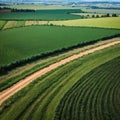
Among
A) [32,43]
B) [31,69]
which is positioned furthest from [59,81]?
[32,43]

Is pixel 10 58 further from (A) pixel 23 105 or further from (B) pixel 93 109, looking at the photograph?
(B) pixel 93 109

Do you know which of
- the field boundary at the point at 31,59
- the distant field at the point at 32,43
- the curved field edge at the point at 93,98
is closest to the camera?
the curved field edge at the point at 93,98

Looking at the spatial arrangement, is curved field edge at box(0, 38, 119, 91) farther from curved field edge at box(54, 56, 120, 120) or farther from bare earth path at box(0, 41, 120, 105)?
curved field edge at box(54, 56, 120, 120)

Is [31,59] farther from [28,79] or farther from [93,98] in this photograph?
[93,98]

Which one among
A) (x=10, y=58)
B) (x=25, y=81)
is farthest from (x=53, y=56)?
(x=25, y=81)

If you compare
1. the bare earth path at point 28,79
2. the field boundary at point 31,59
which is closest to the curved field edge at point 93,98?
the bare earth path at point 28,79

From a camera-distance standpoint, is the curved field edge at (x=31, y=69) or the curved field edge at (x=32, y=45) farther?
the curved field edge at (x=32, y=45)

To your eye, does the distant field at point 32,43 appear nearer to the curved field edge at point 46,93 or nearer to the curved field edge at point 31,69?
the curved field edge at point 31,69
